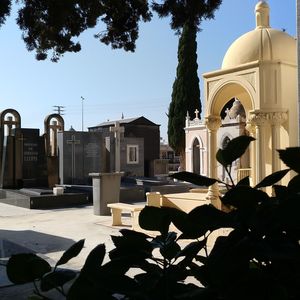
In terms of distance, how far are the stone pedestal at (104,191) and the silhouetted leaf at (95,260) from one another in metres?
12.3

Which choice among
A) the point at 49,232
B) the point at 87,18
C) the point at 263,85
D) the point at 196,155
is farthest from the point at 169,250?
the point at 196,155

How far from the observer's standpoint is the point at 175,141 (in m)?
38.5

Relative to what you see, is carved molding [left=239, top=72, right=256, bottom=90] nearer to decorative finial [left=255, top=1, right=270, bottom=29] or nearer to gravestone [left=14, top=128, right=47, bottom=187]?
decorative finial [left=255, top=1, right=270, bottom=29]

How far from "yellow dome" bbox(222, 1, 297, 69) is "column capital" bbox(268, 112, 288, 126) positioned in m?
1.15

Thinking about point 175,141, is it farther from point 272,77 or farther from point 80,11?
point 80,11

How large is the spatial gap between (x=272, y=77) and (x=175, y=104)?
99.3 ft

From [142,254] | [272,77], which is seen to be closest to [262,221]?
[142,254]

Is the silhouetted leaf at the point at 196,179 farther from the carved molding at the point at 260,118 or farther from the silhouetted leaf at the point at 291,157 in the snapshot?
the carved molding at the point at 260,118

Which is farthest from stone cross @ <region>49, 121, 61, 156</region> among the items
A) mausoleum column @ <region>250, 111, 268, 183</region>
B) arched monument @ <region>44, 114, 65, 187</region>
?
mausoleum column @ <region>250, 111, 268, 183</region>

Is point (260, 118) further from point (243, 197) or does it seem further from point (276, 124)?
point (243, 197)

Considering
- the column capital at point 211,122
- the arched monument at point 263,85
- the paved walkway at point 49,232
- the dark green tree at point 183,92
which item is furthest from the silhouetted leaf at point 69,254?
the dark green tree at point 183,92

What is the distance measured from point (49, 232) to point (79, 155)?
11235mm

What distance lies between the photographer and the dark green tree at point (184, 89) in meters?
38.2

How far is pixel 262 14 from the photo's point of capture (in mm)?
10172
